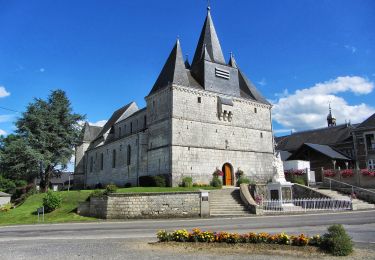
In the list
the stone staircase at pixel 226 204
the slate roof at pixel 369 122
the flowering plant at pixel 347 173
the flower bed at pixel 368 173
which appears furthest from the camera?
the slate roof at pixel 369 122

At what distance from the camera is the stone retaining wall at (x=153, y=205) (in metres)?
23.8

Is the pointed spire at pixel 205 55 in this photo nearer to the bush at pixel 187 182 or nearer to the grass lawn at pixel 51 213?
the bush at pixel 187 182

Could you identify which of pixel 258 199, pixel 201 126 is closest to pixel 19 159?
pixel 201 126

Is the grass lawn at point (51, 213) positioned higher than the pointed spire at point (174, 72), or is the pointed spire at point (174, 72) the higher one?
the pointed spire at point (174, 72)

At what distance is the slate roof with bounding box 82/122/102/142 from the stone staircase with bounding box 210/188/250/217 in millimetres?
33747

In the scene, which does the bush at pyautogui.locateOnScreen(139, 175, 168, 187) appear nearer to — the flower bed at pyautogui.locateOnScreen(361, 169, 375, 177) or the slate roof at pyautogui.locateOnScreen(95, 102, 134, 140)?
the flower bed at pyautogui.locateOnScreen(361, 169, 375, 177)

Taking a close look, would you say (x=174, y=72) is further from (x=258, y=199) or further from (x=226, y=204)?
(x=258, y=199)

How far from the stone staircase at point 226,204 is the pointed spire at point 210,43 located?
1623 centimetres

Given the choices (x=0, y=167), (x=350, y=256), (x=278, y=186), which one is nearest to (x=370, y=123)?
(x=278, y=186)

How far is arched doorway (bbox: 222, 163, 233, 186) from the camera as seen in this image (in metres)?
35.0

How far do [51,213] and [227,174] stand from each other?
16.8m

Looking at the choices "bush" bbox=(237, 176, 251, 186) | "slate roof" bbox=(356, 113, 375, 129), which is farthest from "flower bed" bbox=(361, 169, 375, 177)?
"slate roof" bbox=(356, 113, 375, 129)

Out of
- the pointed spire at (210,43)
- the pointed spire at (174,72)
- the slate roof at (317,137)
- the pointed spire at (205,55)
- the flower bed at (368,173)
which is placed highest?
the pointed spire at (210,43)

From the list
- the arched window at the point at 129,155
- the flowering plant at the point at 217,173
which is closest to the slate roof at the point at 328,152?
the flowering plant at the point at 217,173
